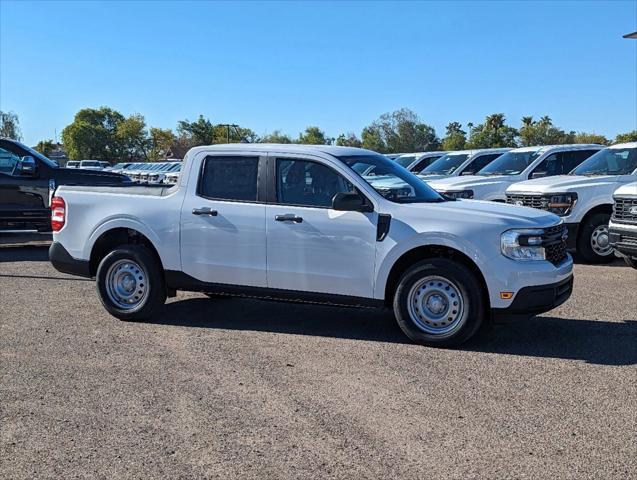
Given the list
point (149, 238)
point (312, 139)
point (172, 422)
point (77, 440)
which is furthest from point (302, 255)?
point (312, 139)

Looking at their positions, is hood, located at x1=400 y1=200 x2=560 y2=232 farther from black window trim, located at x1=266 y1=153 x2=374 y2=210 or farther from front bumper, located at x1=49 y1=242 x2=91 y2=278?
front bumper, located at x1=49 y1=242 x2=91 y2=278

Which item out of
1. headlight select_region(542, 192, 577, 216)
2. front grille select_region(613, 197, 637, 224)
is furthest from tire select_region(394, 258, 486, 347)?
headlight select_region(542, 192, 577, 216)

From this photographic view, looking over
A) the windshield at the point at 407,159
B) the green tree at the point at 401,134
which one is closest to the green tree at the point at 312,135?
the green tree at the point at 401,134

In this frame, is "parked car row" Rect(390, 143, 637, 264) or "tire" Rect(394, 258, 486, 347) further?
"parked car row" Rect(390, 143, 637, 264)

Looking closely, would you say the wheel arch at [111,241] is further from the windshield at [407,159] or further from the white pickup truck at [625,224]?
the windshield at [407,159]

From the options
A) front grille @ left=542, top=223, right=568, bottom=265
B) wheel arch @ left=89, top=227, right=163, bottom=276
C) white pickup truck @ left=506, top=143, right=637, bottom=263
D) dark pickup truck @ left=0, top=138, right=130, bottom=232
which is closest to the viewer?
front grille @ left=542, top=223, right=568, bottom=265

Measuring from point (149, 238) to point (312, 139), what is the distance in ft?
342

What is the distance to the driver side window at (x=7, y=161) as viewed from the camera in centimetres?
1285

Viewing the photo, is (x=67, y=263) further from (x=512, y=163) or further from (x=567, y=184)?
(x=512, y=163)

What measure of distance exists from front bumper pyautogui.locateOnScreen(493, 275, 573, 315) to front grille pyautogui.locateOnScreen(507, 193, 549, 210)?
5.56 m

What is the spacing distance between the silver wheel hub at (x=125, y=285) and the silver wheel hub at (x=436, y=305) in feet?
9.63

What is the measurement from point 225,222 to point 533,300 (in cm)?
302

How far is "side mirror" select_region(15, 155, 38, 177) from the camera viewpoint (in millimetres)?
12591

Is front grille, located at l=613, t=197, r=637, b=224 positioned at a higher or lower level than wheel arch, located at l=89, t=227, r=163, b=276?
higher
